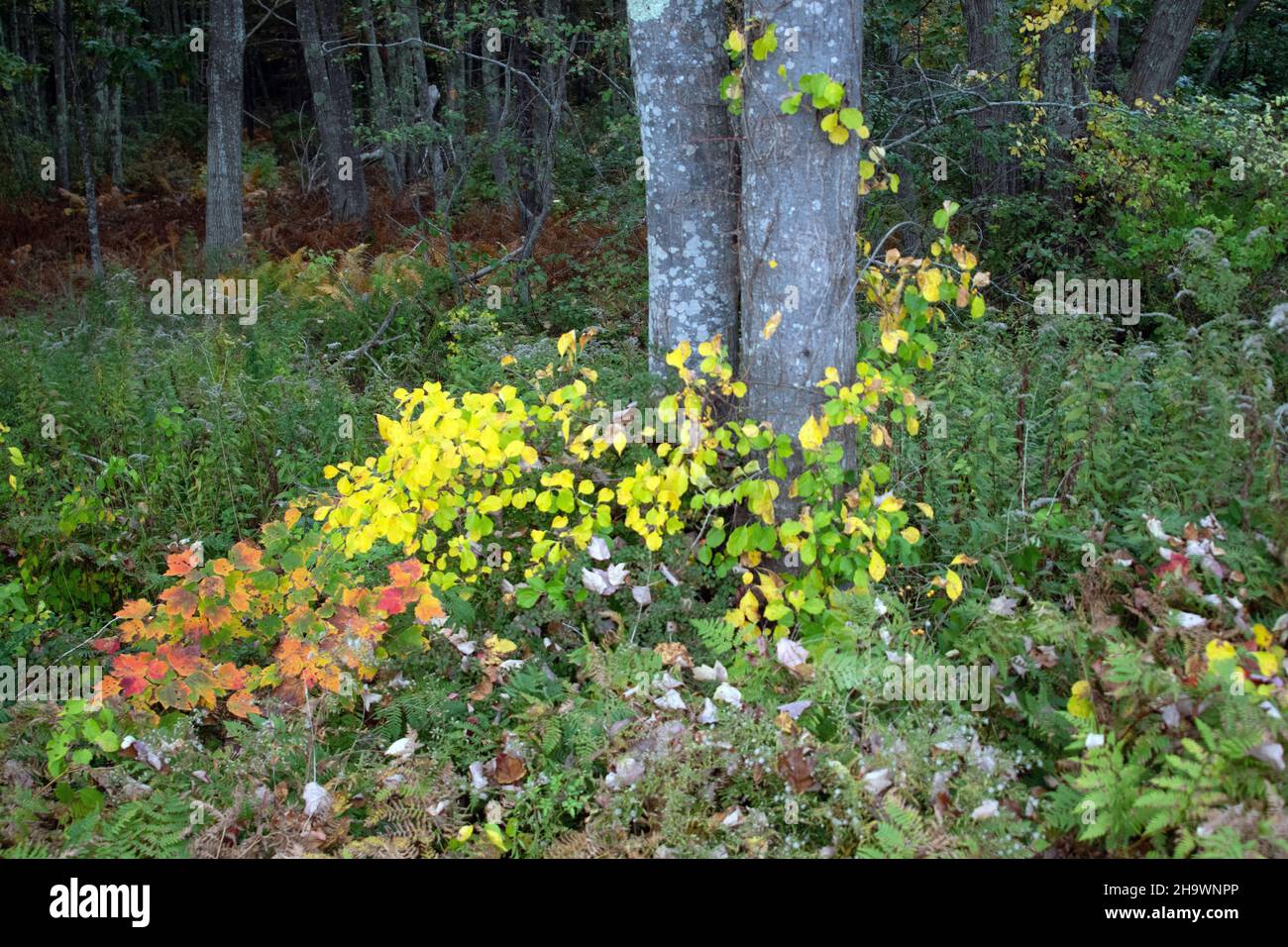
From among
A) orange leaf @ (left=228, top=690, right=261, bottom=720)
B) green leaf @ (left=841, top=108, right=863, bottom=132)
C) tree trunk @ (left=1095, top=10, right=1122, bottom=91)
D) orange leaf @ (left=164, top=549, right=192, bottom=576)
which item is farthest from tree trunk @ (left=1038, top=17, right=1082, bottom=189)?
orange leaf @ (left=228, top=690, right=261, bottom=720)

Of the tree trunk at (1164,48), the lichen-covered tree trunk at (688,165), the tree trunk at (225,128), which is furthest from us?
the tree trunk at (225,128)

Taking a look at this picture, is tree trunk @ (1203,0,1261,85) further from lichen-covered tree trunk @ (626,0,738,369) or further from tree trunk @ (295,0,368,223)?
lichen-covered tree trunk @ (626,0,738,369)

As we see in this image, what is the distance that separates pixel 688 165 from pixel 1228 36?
43.3 feet

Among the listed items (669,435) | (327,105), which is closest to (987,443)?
(669,435)

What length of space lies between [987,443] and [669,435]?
1448mm

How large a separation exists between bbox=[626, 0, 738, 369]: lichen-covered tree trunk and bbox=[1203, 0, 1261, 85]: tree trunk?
11.9 m

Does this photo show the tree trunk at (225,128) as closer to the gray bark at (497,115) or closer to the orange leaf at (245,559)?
the gray bark at (497,115)

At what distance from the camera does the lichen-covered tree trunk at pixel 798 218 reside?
4.07 metres

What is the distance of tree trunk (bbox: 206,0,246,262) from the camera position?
1177 centimetres

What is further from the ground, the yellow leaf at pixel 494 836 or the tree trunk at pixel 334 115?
the tree trunk at pixel 334 115

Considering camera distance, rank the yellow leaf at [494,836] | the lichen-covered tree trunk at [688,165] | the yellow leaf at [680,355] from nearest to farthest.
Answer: the yellow leaf at [494,836] → the yellow leaf at [680,355] → the lichen-covered tree trunk at [688,165]

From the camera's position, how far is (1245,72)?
1599 cm

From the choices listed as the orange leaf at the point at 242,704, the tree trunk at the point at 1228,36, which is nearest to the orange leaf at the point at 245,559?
the orange leaf at the point at 242,704

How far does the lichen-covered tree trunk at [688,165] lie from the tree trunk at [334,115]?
10493mm
